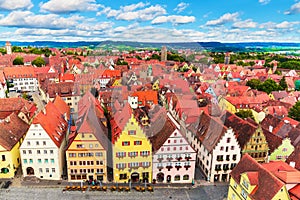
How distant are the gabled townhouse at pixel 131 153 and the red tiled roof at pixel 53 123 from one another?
10.0 metres

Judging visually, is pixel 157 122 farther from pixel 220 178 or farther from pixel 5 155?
pixel 5 155

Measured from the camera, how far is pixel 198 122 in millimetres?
46594

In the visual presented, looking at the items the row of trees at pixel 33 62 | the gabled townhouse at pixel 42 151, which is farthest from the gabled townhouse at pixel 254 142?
the row of trees at pixel 33 62

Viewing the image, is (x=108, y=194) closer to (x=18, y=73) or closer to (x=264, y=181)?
(x=264, y=181)

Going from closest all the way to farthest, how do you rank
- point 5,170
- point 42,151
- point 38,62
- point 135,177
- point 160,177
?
point 42,151, point 135,177, point 160,177, point 5,170, point 38,62

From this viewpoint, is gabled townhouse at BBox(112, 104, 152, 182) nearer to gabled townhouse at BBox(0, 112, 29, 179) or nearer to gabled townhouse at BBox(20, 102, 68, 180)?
gabled townhouse at BBox(20, 102, 68, 180)

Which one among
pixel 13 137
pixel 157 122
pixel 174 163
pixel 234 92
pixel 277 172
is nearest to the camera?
pixel 277 172

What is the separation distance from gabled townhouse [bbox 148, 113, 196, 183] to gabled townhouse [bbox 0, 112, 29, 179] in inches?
890

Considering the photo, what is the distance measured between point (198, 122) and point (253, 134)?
33.8 feet

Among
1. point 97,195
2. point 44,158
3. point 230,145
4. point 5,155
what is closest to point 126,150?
point 97,195

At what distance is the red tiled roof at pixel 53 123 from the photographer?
127ft

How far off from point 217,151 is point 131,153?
1317 centimetres

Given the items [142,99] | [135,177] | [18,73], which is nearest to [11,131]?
[135,177]

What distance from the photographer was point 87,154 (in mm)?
38188
